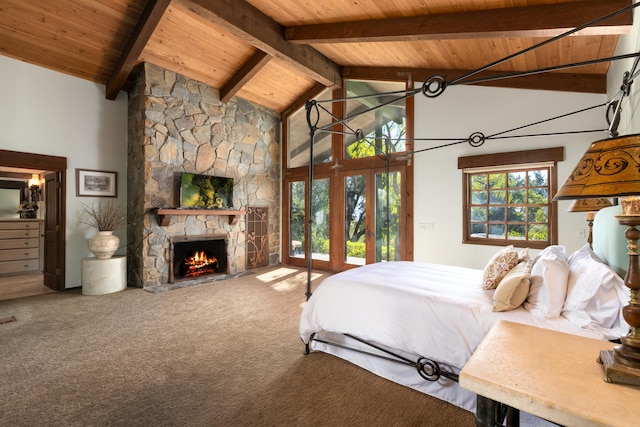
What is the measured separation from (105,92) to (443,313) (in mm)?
6007

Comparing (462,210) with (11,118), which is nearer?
(11,118)

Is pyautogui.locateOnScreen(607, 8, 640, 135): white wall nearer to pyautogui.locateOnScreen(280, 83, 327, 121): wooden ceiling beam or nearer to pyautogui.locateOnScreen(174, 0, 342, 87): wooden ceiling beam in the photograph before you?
pyautogui.locateOnScreen(174, 0, 342, 87): wooden ceiling beam

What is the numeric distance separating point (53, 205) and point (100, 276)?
1471 millimetres

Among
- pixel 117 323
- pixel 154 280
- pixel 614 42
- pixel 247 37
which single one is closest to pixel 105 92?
pixel 247 37

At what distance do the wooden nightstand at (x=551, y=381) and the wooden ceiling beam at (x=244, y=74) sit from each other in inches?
197

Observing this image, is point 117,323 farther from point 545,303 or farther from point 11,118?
point 545,303

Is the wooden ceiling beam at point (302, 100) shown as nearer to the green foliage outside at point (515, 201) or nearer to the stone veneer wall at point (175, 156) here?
the stone veneer wall at point (175, 156)

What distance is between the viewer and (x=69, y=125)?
4750 millimetres

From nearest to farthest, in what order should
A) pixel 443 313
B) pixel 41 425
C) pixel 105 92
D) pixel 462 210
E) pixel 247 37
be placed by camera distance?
pixel 41 425, pixel 443 313, pixel 247 37, pixel 462 210, pixel 105 92

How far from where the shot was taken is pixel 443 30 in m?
3.19

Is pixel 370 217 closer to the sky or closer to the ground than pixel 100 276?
closer to the sky

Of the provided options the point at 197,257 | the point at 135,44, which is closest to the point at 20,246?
the point at 197,257

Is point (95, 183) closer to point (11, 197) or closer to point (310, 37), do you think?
point (11, 197)

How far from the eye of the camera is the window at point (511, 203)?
412 cm
